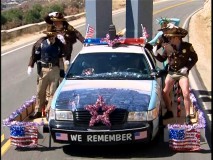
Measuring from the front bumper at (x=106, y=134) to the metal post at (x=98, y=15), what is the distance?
341 inches

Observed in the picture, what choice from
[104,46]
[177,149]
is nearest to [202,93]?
[104,46]

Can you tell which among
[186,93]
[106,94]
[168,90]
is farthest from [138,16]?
[106,94]

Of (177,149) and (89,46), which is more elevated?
(89,46)

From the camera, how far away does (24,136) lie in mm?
8117

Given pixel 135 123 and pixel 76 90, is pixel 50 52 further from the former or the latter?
pixel 135 123

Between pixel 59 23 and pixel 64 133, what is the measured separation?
3.50 metres

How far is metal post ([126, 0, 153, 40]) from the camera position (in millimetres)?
16188

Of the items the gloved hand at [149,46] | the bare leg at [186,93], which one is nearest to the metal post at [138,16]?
the gloved hand at [149,46]

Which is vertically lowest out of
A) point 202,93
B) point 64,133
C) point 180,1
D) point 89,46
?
point 180,1

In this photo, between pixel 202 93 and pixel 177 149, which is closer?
pixel 177 149

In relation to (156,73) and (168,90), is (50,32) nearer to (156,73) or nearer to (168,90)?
(156,73)

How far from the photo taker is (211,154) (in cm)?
777

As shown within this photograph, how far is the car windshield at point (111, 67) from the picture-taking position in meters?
9.00

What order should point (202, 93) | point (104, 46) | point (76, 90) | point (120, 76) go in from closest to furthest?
1. point (76, 90)
2. point (120, 76)
3. point (104, 46)
4. point (202, 93)
